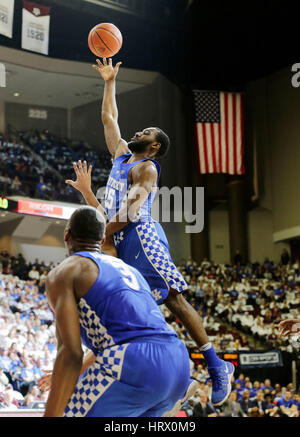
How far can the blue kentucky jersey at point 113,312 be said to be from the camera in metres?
2.72

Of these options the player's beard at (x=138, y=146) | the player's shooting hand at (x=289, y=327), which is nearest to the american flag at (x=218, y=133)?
the player's beard at (x=138, y=146)

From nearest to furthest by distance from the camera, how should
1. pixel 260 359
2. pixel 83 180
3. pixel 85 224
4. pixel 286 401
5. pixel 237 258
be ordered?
pixel 85 224
pixel 83 180
pixel 286 401
pixel 260 359
pixel 237 258

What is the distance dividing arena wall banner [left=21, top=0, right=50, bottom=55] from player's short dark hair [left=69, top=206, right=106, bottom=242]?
62.0ft

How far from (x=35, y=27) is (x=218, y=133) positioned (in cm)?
803

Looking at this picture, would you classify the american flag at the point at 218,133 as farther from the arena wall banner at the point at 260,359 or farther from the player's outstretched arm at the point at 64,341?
the player's outstretched arm at the point at 64,341

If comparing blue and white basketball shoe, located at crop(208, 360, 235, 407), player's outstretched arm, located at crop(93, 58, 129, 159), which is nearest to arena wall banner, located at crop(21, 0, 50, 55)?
player's outstretched arm, located at crop(93, 58, 129, 159)

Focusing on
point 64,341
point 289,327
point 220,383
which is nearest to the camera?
point 64,341

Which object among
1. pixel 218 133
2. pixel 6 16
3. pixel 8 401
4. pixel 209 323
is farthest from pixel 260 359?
pixel 6 16

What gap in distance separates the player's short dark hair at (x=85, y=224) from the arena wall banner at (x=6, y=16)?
58.7 feet

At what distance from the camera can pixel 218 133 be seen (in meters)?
23.8

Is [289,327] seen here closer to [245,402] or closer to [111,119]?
[111,119]

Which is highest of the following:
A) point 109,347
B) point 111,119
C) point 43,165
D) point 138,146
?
point 43,165

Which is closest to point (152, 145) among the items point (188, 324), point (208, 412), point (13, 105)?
point (188, 324)

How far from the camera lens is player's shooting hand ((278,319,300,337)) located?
407 centimetres
